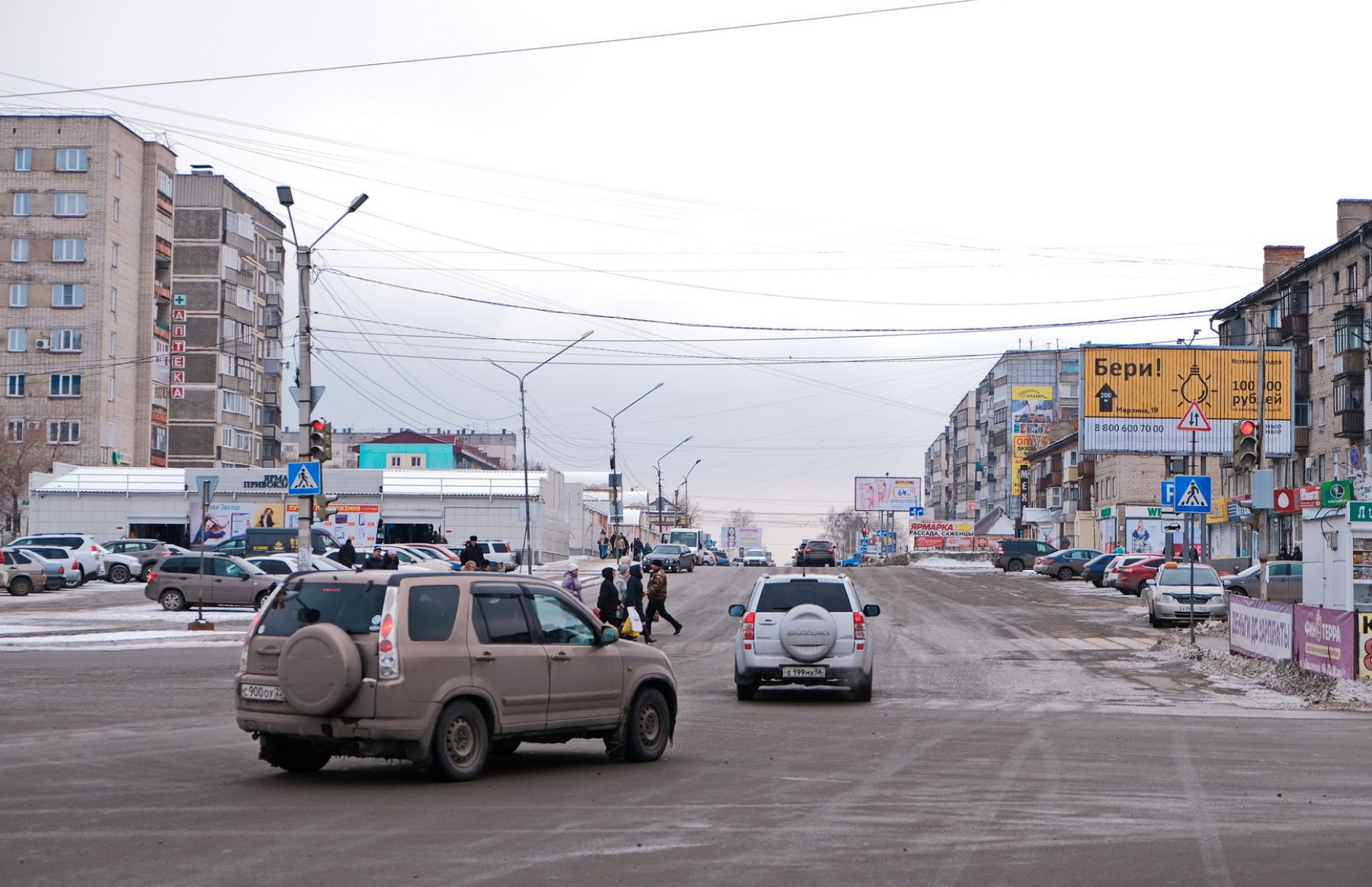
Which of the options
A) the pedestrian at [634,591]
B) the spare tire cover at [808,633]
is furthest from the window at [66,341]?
the spare tire cover at [808,633]

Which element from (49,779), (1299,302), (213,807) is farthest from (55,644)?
(1299,302)

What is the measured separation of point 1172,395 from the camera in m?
56.8

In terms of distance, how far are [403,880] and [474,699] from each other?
3738 millimetres

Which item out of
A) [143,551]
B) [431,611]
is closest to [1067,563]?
[143,551]

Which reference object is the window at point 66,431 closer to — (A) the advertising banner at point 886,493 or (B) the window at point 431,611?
(A) the advertising banner at point 886,493

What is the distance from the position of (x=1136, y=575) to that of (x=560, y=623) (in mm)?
47321

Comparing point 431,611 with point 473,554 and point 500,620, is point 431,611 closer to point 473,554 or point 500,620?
point 500,620

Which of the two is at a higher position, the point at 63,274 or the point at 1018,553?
the point at 63,274

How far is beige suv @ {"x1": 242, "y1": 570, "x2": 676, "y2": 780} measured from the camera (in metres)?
10.8

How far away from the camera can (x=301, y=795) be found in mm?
10781

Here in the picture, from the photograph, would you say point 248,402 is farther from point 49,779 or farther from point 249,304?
point 49,779

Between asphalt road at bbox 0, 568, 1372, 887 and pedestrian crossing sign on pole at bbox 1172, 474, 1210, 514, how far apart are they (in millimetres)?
10753

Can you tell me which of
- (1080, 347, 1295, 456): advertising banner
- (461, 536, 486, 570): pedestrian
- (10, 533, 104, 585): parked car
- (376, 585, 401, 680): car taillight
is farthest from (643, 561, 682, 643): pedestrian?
(10, 533, 104, 585): parked car

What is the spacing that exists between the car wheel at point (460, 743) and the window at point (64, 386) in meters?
85.3
